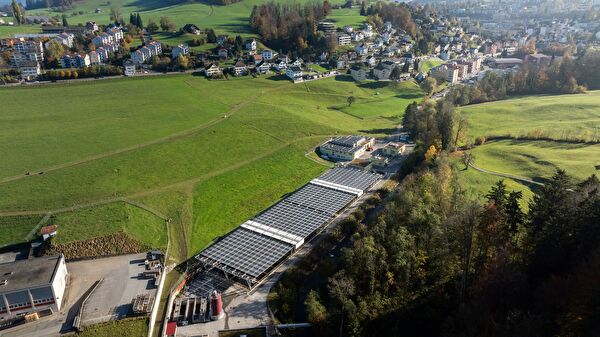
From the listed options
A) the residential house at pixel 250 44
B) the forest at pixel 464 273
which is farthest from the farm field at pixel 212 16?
the forest at pixel 464 273

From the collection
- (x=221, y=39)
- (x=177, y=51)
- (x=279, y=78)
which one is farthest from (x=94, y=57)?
(x=279, y=78)

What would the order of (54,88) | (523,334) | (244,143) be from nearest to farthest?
(523,334)
(244,143)
(54,88)

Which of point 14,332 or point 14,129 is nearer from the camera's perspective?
point 14,332

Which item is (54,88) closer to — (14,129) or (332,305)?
(14,129)

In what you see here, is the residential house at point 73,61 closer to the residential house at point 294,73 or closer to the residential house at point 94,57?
the residential house at point 94,57

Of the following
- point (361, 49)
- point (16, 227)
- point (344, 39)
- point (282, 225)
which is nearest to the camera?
point (16, 227)

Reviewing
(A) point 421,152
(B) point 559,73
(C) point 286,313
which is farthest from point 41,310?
(B) point 559,73

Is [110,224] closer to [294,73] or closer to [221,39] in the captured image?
[294,73]
